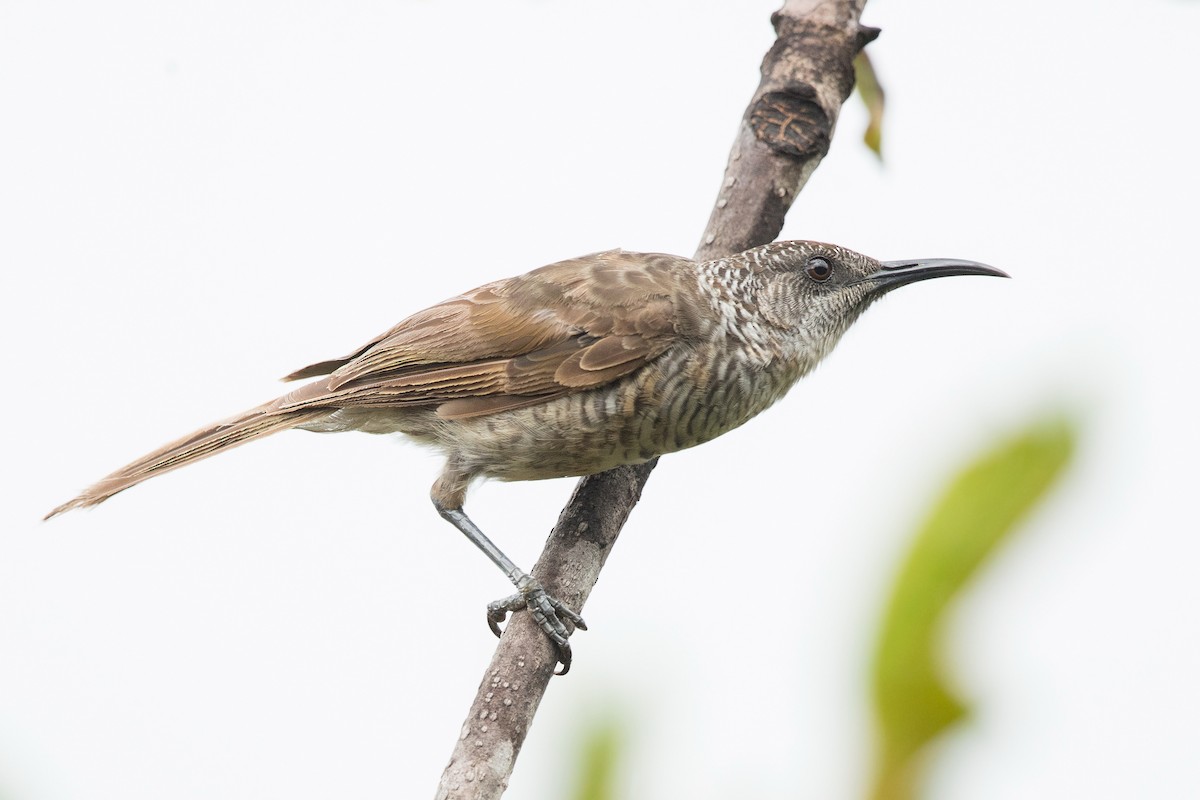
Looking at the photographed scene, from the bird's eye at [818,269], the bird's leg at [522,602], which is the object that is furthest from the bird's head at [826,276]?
the bird's leg at [522,602]

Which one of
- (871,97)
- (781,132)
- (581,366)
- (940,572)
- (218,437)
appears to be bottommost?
(218,437)

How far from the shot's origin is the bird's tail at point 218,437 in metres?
4.14

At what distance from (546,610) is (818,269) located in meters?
1.71

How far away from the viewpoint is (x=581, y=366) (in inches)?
158

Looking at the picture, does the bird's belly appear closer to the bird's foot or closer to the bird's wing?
the bird's wing

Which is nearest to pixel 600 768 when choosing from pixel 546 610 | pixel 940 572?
pixel 940 572

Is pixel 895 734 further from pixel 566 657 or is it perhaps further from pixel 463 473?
pixel 463 473

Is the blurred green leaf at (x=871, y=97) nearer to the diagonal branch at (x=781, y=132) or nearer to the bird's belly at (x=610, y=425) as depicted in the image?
the diagonal branch at (x=781, y=132)

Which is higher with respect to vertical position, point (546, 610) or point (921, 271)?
point (921, 271)

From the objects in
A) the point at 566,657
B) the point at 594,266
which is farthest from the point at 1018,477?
the point at 594,266

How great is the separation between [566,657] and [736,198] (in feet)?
7.01

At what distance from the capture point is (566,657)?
137 inches

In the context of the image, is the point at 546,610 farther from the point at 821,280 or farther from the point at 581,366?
the point at 821,280

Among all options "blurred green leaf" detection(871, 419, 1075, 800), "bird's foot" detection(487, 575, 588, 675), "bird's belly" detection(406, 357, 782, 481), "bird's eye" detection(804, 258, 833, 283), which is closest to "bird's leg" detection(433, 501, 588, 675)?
"bird's foot" detection(487, 575, 588, 675)
